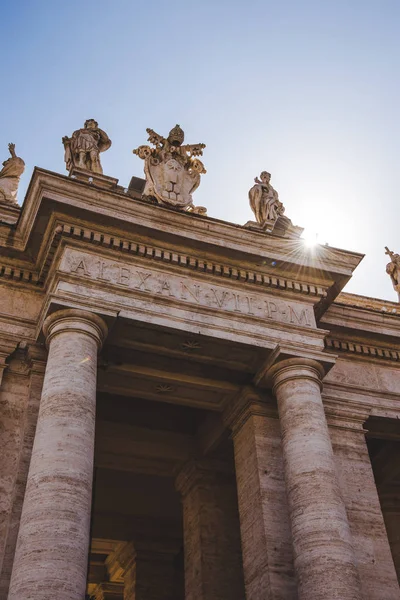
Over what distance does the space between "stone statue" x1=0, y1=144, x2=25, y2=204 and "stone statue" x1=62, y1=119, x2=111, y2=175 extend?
6.04 ft

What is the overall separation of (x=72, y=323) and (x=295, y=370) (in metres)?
4.49

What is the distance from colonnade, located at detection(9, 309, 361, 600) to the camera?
998cm

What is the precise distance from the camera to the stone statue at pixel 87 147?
15.5m

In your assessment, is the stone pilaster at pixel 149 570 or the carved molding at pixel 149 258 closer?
the carved molding at pixel 149 258

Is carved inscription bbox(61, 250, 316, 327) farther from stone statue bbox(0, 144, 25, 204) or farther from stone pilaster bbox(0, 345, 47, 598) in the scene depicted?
stone statue bbox(0, 144, 25, 204)

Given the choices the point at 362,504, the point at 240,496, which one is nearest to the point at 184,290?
the point at 240,496

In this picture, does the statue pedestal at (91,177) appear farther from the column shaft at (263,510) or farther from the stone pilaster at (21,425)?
the column shaft at (263,510)

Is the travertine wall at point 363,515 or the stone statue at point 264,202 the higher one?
the stone statue at point 264,202

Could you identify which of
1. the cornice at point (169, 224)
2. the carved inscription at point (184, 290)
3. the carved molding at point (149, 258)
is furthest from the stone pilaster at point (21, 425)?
the cornice at point (169, 224)

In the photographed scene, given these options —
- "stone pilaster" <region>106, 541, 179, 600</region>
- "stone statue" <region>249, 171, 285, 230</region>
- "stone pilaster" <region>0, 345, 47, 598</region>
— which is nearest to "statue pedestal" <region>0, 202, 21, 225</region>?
"stone pilaster" <region>0, 345, 47, 598</region>

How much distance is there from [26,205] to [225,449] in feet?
24.0

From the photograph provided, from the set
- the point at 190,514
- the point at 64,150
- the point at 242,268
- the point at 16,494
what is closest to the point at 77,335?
the point at 16,494

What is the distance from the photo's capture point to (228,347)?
46.5 ft

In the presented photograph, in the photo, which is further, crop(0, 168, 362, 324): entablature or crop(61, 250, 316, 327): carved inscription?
crop(0, 168, 362, 324): entablature
